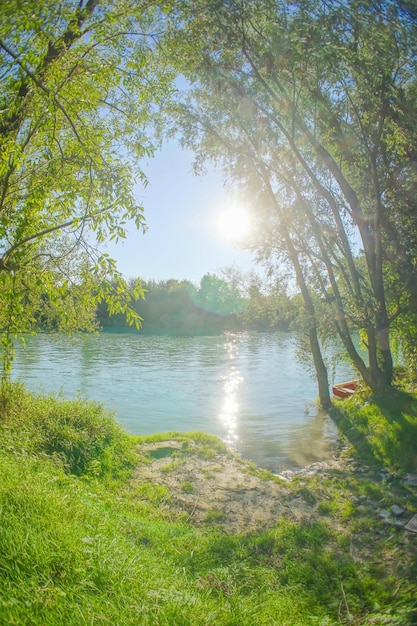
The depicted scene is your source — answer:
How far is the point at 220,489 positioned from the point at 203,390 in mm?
14250

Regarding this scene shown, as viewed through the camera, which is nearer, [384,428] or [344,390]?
[384,428]

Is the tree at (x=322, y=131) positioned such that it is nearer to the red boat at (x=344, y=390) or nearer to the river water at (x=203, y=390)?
the red boat at (x=344, y=390)

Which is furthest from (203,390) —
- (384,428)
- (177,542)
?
(177,542)

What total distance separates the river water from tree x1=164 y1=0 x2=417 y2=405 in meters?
2.93

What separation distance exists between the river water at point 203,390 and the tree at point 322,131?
2.93m

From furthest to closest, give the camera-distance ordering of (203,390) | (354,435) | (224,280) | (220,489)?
(203,390), (224,280), (354,435), (220,489)

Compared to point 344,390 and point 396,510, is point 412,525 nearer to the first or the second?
point 396,510

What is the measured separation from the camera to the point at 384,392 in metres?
12.5

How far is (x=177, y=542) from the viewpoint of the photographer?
5488mm

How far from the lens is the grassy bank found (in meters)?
3.14

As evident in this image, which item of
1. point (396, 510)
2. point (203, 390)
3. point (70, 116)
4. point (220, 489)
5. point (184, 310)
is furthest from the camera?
point (184, 310)

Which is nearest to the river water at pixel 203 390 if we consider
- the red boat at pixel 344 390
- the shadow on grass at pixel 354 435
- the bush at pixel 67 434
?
the shadow on grass at pixel 354 435

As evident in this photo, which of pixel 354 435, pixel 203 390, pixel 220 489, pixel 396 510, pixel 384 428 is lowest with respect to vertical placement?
pixel 203 390

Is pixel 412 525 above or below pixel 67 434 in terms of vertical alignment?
below
